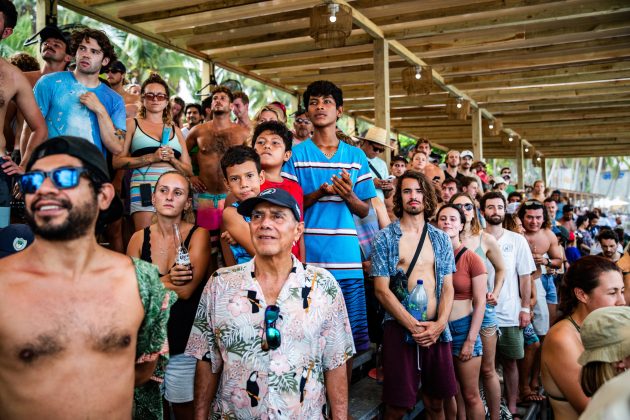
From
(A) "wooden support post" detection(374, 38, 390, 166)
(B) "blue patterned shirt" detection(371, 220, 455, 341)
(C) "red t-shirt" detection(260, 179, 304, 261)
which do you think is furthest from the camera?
(A) "wooden support post" detection(374, 38, 390, 166)

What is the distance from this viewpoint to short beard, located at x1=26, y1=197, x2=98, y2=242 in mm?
1769

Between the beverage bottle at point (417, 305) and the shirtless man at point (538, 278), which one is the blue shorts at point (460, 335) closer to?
the beverage bottle at point (417, 305)

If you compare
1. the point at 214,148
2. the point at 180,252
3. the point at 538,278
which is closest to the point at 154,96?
the point at 214,148

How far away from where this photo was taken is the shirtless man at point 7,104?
3.09 metres

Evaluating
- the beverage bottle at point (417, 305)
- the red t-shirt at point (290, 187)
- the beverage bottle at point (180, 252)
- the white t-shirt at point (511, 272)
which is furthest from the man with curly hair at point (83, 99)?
the white t-shirt at point (511, 272)

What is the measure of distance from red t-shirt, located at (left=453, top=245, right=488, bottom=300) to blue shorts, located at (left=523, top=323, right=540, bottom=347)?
1685 millimetres

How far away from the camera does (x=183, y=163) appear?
454cm

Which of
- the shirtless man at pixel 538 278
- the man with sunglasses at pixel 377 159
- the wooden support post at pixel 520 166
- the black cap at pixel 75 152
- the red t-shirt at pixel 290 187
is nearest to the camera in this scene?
the black cap at pixel 75 152

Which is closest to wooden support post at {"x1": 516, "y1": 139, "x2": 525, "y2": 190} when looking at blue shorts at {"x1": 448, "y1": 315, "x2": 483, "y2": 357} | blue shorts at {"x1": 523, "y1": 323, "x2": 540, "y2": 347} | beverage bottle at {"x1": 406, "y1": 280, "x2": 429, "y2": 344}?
blue shorts at {"x1": 523, "y1": 323, "x2": 540, "y2": 347}

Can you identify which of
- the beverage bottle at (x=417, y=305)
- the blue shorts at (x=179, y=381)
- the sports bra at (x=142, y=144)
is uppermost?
the sports bra at (x=142, y=144)

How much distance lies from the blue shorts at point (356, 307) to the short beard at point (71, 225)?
2.15m

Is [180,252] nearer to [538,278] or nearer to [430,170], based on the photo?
[538,278]

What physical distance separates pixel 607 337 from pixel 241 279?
1.71 metres

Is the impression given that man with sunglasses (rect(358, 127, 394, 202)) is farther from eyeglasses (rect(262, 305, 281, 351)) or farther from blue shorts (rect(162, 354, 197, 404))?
eyeglasses (rect(262, 305, 281, 351))
